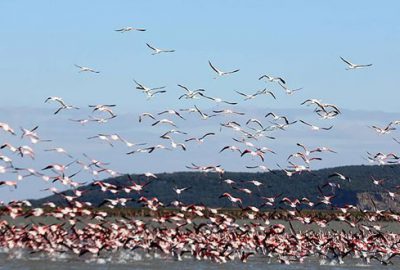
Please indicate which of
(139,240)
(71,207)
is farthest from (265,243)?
(71,207)

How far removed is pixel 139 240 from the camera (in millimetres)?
55375

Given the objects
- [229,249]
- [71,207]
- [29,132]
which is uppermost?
[29,132]

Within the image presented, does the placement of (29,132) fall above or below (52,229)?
above

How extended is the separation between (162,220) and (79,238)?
414cm

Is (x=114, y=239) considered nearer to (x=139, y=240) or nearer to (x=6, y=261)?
(x=139, y=240)

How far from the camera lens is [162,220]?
184ft

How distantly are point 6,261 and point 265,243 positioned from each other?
12552 mm

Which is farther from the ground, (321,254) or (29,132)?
(29,132)

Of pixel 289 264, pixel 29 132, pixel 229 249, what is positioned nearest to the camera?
pixel 29 132

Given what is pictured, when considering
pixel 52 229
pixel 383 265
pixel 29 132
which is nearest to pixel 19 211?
pixel 52 229

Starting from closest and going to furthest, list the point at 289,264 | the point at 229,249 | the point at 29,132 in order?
1. the point at 29,132
2. the point at 289,264
3. the point at 229,249

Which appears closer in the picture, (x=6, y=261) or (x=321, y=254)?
(x=6, y=261)

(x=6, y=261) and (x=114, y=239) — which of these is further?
(x=114, y=239)

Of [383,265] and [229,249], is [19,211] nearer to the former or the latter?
[229,249]
